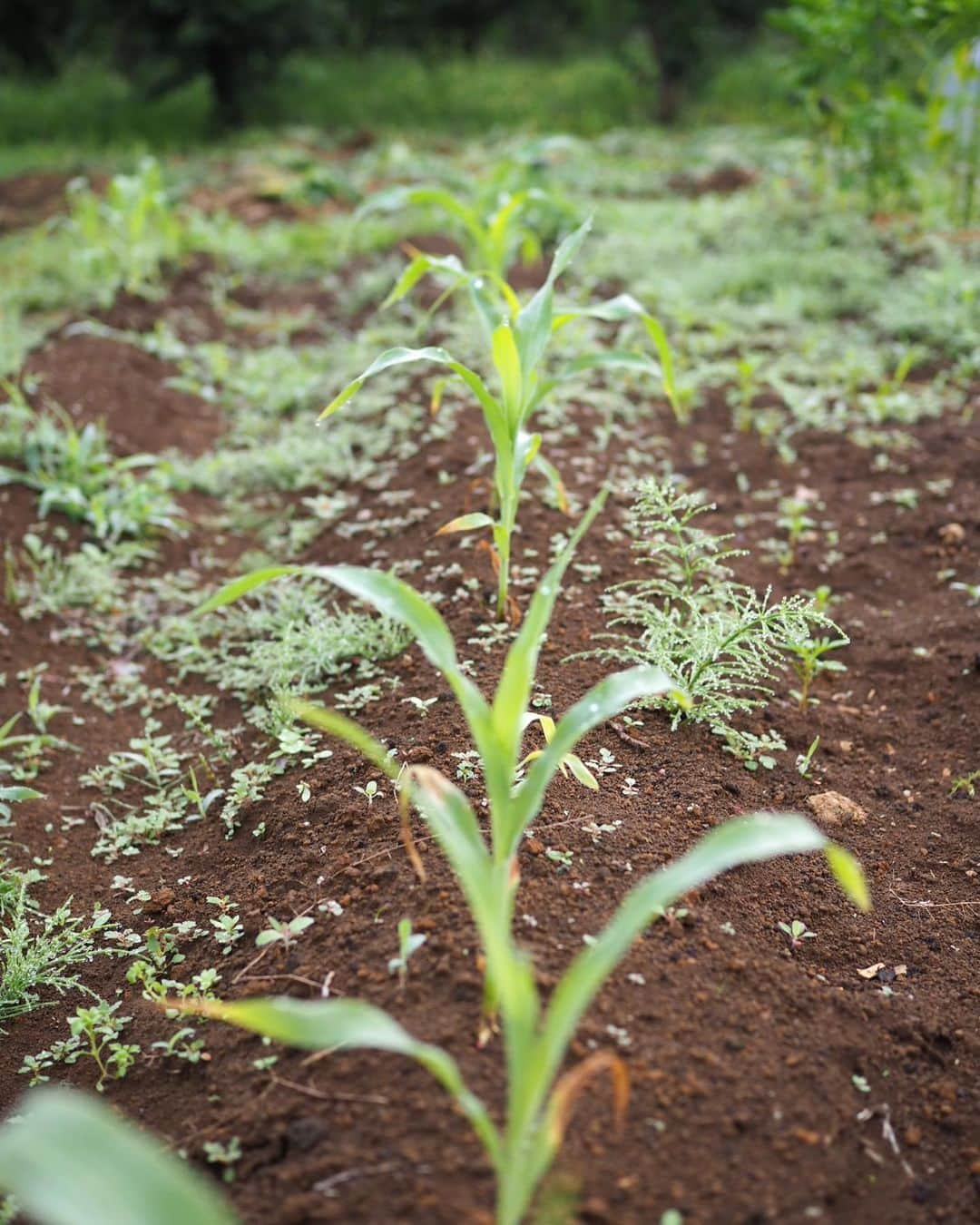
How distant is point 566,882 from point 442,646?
0.57 metres

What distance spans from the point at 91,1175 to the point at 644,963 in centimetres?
97

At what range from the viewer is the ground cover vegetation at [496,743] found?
142 centimetres

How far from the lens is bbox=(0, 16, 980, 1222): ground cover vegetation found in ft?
4.65

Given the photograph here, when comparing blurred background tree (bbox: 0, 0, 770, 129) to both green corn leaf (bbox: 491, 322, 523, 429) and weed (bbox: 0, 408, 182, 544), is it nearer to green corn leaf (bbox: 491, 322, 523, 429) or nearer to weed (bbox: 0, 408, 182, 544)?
weed (bbox: 0, 408, 182, 544)

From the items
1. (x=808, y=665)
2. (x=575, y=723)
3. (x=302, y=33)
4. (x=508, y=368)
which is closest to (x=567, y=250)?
(x=508, y=368)

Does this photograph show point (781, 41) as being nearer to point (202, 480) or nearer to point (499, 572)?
point (202, 480)

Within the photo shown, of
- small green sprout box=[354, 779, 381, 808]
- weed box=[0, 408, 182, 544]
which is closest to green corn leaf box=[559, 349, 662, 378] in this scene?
small green sprout box=[354, 779, 381, 808]

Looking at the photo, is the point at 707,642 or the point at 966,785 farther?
the point at 966,785

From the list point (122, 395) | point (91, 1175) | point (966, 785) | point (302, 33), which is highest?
point (302, 33)

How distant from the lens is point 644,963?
5.60 ft

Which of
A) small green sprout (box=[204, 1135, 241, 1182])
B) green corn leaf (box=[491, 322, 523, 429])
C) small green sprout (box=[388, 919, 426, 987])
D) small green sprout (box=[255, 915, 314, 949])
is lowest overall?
small green sprout (box=[204, 1135, 241, 1182])

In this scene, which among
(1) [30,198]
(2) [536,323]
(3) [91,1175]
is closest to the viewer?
(3) [91,1175]

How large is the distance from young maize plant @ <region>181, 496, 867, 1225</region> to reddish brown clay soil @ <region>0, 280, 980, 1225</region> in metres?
0.11

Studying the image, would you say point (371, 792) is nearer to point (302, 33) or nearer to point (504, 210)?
point (504, 210)
